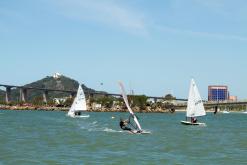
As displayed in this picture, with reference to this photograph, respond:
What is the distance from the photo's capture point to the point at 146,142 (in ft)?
144

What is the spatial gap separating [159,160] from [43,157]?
7031 millimetres

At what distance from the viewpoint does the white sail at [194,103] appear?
73.8m

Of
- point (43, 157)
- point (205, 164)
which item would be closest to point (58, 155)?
point (43, 157)

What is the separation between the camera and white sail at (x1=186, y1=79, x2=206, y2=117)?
73812 millimetres

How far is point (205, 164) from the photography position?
3042 centimetres

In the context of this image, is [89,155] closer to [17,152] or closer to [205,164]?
[17,152]

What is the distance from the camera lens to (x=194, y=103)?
7400 centimetres

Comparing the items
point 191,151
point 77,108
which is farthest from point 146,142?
point 77,108

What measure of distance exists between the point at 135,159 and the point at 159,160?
1.46 meters

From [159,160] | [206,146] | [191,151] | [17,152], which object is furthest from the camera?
[206,146]

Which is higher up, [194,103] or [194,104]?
[194,103]

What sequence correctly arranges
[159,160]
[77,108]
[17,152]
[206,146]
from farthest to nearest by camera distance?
[77,108] < [206,146] < [17,152] < [159,160]

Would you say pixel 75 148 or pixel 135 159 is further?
pixel 75 148

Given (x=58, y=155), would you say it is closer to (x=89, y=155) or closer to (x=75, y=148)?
(x=89, y=155)
